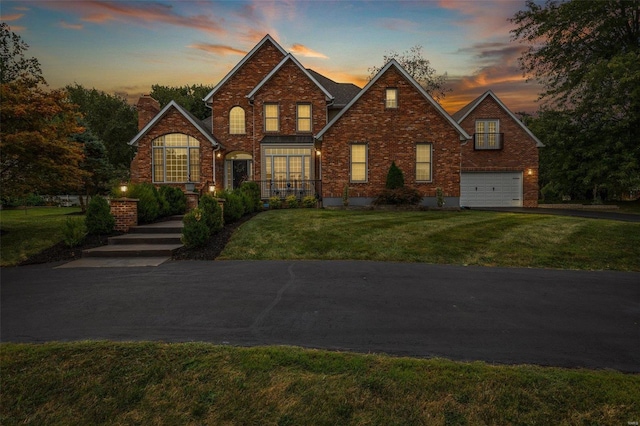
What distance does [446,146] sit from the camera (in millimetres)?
19328

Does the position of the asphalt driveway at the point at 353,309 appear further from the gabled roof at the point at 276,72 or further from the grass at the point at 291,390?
the gabled roof at the point at 276,72

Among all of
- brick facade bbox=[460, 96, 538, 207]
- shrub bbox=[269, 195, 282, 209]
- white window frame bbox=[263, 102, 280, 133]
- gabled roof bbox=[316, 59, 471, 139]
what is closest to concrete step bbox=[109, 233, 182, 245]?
shrub bbox=[269, 195, 282, 209]

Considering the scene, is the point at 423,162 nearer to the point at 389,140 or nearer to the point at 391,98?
the point at 389,140

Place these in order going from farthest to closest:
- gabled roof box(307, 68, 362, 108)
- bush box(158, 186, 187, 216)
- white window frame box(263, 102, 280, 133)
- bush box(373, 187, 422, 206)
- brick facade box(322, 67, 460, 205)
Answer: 1. gabled roof box(307, 68, 362, 108)
2. white window frame box(263, 102, 280, 133)
3. brick facade box(322, 67, 460, 205)
4. bush box(373, 187, 422, 206)
5. bush box(158, 186, 187, 216)

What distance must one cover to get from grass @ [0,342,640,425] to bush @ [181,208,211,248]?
5927 millimetres

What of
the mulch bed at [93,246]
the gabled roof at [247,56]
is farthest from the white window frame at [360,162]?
the mulch bed at [93,246]

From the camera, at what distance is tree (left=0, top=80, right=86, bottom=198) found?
919 cm

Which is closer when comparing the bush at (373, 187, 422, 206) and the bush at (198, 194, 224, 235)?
the bush at (198, 194, 224, 235)

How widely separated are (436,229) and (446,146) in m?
9.28

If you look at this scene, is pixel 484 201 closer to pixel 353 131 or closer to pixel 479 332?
pixel 353 131

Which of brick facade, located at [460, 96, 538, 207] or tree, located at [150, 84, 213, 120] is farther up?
tree, located at [150, 84, 213, 120]

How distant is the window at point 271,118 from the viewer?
21891mm

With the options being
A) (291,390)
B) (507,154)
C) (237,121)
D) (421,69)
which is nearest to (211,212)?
(291,390)

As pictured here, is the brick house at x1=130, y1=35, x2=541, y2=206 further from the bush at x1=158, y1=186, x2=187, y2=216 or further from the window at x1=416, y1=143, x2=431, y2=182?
the bush at x1=158, y1=186, x2=187, y2=216
